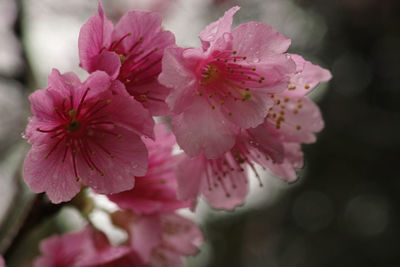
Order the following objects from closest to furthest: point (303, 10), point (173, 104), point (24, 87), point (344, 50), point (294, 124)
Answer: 1. point (173, 104)
2. point (294, 124)
3. point (24, 87)
4. point (303, 10)
5. point (344, 50)

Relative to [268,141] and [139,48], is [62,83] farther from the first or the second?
[268,141]

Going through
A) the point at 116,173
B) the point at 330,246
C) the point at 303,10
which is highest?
the point at 116,173

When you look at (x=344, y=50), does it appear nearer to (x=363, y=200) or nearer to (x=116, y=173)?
(x=363, y=200)

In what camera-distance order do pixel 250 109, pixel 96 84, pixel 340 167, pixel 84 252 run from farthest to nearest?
1. pixel 340 167
2. pixel 84 252
3. pixel 250 109
4. pixel 96 84

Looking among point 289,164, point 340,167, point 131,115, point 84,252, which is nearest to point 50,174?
point 131,115

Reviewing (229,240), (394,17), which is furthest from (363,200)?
(394,17)

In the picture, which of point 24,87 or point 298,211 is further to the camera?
point 298,211

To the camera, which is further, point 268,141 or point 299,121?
point 299,121

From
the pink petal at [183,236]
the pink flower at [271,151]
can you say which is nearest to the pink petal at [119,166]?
the pink flower at [271,151]
